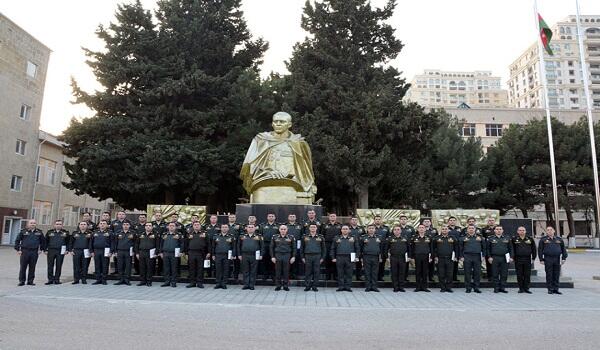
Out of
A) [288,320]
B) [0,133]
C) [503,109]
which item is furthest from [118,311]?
[503,109]

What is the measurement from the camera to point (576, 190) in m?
34.2

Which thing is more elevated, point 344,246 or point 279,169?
point 279,169

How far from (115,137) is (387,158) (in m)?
13.6

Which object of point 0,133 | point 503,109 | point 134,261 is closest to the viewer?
point 134,261

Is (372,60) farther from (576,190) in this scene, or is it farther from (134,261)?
(576,190)

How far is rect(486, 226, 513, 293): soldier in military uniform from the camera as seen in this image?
441 inches

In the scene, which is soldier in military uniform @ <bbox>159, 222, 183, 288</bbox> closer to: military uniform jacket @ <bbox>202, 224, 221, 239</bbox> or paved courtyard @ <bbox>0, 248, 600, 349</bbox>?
paved courtyard @ <bbox>0, 248, 600, 349</bbox>

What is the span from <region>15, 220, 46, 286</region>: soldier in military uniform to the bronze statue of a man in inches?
226

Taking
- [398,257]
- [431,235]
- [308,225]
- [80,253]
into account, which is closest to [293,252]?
[308,225]

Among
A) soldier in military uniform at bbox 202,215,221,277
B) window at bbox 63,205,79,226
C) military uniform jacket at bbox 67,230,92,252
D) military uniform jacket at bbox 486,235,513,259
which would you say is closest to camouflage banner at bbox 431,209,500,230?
military uniform jacket at bbox 486,235,513,259

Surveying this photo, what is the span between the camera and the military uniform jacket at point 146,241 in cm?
1155

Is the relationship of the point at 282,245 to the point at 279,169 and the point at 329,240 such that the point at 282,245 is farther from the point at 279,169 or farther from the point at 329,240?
the point at 279,169

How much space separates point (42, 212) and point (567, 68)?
294 feet

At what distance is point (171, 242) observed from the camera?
11.3m
